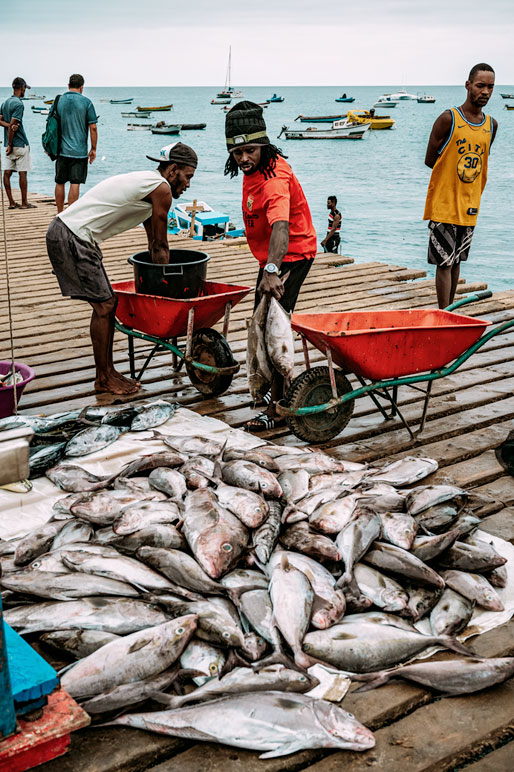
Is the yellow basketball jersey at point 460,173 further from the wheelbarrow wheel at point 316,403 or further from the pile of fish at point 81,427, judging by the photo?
the pile of fish at point 81,427

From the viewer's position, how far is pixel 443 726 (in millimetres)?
→ 2555

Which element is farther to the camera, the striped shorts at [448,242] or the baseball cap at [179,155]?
the striped shorts at [448,242]

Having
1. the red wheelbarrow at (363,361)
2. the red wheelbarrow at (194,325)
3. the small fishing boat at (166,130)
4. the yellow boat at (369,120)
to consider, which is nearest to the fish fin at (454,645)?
the red wheelbarrow at (363,361)

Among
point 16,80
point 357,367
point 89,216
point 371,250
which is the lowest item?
point 371,250

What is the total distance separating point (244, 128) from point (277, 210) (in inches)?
20.7

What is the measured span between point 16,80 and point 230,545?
36.8 ft

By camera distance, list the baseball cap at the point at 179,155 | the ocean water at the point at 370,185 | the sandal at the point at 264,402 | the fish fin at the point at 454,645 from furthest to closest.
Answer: the ocean water at the point at 370,185
the sandal at the point at 264,402
the baseball cap at the point at 179,155
the fish fin at the point at 454,645

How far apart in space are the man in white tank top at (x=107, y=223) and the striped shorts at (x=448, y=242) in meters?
2.26

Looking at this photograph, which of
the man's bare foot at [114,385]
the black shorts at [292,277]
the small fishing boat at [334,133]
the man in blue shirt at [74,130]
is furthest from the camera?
the small fishing boat at [334,133]

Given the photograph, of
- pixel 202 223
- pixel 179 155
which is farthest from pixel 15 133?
pixel 179 155

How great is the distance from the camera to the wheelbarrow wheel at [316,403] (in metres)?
4.65

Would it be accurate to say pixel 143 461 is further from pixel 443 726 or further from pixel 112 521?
pixel 443 726

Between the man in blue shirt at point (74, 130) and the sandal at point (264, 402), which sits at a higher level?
the man in blue shirt at point (74, 130)

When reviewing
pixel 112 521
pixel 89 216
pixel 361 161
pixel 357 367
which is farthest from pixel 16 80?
pixel 361 161
